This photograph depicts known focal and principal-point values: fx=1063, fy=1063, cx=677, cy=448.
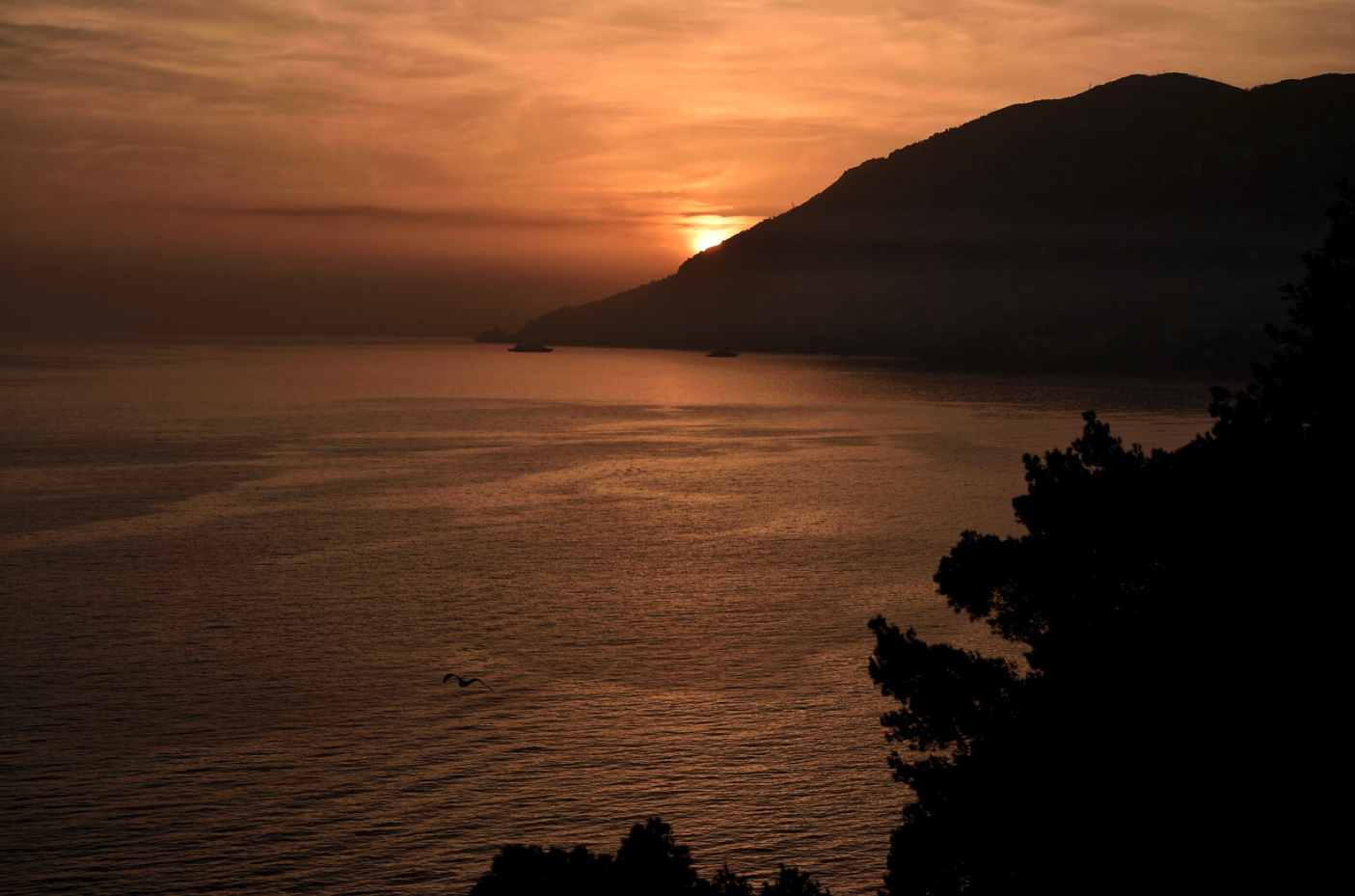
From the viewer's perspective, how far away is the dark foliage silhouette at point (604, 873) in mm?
14992

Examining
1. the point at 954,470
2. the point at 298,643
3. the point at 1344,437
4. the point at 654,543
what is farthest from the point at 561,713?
the point at 954,470

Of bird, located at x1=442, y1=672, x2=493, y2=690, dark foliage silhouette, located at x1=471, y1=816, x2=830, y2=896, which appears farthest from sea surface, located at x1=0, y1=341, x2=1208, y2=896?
dark foliage silhouette, located at x1=471, y1=816, x2=830, y2=896

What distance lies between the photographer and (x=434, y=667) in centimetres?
4312

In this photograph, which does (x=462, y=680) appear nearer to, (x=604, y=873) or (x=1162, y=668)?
(x=604, y=873)

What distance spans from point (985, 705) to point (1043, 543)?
129 inches

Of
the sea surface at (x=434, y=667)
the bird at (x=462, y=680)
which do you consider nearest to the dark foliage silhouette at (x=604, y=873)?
the sea surface at (x=434, y=667)

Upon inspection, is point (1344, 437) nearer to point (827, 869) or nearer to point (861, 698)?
point (827, 869)

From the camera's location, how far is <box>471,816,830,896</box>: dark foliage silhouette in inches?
590

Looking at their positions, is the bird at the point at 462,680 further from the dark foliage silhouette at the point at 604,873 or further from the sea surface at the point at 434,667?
the dark foliage silhouette at the point at 604,873

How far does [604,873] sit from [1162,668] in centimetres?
902

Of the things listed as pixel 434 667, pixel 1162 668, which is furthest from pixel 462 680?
pixel 1162 668

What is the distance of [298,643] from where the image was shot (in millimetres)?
46062

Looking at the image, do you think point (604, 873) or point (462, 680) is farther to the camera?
point (462, 680)

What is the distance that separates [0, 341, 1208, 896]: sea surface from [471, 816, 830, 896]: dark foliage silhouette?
5444 millimetres
